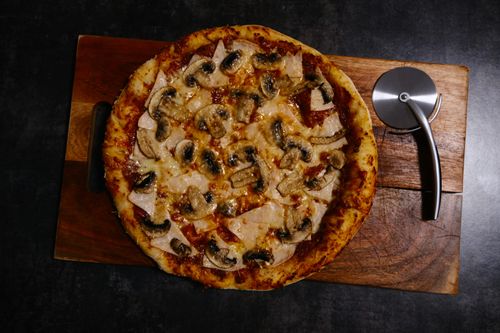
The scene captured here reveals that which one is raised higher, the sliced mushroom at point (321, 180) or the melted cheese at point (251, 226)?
the sliced mushroom at point (321, 180)

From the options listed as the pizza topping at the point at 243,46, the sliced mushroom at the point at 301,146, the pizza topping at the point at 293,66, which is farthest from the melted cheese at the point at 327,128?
the pizza topping at the point at 243,46

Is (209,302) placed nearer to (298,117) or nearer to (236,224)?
(236,224)

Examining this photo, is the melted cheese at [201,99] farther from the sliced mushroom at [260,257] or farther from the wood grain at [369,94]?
the sliced mushroom at [260,257]

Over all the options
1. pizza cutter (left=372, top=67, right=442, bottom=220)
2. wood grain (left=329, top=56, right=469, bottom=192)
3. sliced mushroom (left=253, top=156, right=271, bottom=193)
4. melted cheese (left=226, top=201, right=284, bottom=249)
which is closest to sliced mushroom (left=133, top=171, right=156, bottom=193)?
melted cheese (left=226, top=201, right=284, bottom=249)

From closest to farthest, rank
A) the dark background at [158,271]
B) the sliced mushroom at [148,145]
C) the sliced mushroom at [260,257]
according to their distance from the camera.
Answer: the sliced mushroom at [260,257]
the sliced mushroom at [148,145]
the dark background at [158,271]

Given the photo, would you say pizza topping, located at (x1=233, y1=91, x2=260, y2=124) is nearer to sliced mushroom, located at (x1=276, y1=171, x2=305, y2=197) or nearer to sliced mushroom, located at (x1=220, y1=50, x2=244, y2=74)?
sliced mushroom, located at (x1=220, y1=50, x2=244, y2=74)

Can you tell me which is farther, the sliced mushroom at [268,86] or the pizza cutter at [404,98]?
the pizza cutter at [404,98]

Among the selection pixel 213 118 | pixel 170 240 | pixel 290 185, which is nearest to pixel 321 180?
pixel 290 185

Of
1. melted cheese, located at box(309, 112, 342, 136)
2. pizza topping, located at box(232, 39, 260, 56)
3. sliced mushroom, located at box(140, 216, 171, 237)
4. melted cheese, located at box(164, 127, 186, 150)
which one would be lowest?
sliced mushroom, located at box(140, 216, 171, 237)
